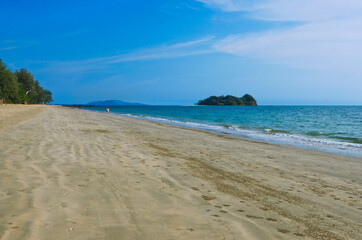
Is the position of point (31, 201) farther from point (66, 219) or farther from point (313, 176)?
point (313, 176)

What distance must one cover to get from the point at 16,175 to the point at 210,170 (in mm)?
4787

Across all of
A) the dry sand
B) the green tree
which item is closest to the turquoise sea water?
the dry sand

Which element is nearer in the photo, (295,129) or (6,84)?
(295,129)

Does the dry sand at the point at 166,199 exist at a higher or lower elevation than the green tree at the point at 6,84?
lower

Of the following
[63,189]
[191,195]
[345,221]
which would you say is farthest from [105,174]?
[345,221]

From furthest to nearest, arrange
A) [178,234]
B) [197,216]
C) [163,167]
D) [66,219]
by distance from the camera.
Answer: [163,167] → [197,216] → [66,219] → [178,234]

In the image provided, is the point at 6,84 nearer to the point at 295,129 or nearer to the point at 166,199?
the point at 295,129

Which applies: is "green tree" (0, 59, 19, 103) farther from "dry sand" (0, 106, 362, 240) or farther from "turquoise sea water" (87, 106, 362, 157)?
"dry sand" (0, 106, 362, 240)

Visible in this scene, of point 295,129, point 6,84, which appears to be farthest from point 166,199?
point 6,84

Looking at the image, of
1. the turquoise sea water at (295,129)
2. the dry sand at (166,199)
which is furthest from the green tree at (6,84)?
the dry sand at (166,199)

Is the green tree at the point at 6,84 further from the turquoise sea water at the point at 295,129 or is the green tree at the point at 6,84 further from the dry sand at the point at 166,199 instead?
the dry sand at the point at 166,199

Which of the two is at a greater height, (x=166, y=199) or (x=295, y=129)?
(x=166, y=199)

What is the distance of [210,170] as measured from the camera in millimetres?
7176

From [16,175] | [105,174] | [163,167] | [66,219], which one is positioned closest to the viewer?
[66,219]
